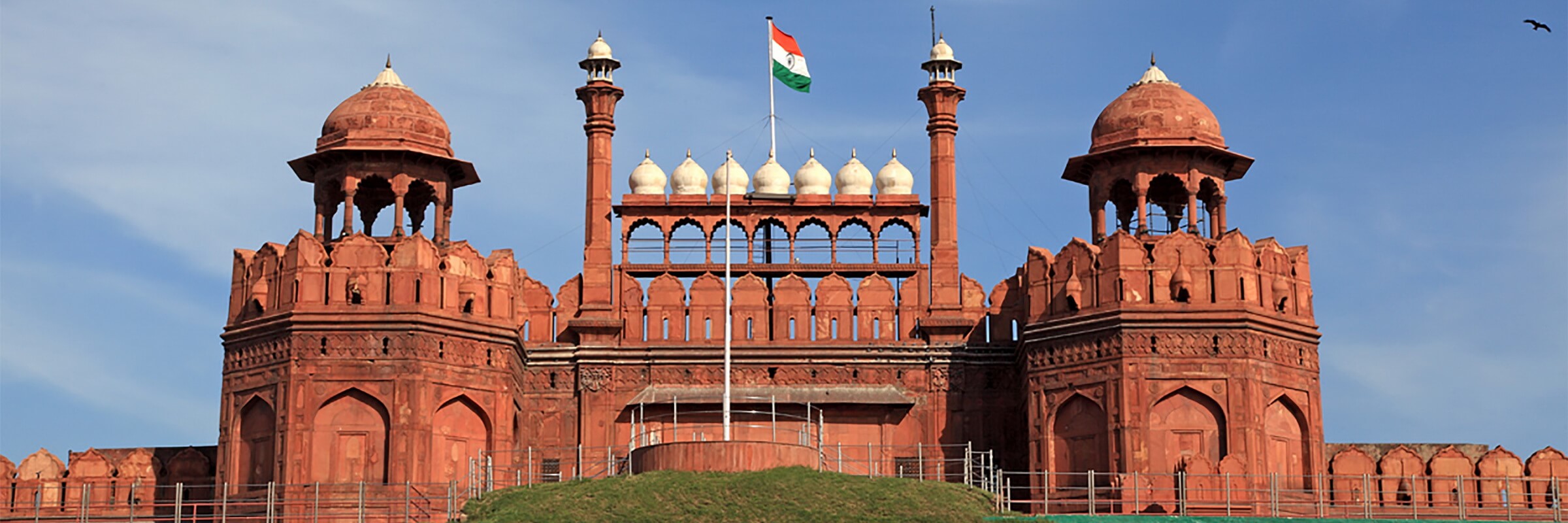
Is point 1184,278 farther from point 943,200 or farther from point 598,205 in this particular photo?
point 598,205

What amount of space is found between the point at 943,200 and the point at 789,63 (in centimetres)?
471

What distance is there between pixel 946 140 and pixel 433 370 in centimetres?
1322

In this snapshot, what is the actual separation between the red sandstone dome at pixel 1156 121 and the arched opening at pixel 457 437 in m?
14.2

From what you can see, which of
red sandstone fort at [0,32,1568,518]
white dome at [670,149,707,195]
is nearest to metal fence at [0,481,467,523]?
red sandstone fort at [0,32,1568,518]

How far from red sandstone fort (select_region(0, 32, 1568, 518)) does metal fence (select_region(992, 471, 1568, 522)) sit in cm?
8

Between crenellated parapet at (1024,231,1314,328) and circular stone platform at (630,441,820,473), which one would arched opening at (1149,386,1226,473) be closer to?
crenellated parapet at (1024,231,1314,328)

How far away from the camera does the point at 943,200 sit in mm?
56594

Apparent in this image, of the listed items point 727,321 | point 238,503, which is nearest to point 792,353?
point 727,321

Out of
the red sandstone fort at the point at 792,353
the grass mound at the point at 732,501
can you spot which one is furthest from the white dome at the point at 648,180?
the grass mound at the point at 732,501

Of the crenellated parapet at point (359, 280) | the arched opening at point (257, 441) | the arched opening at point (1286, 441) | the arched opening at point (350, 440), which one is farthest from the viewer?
the crenellated parapet at point (359, 280)

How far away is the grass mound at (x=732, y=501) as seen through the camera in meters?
45.5

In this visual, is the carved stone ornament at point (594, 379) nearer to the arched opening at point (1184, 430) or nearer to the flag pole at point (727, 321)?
the flag pole at point (727, 321)

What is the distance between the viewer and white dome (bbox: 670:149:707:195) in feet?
189

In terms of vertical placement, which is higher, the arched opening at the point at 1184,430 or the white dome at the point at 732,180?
A: the white dome at the point at 732,180
